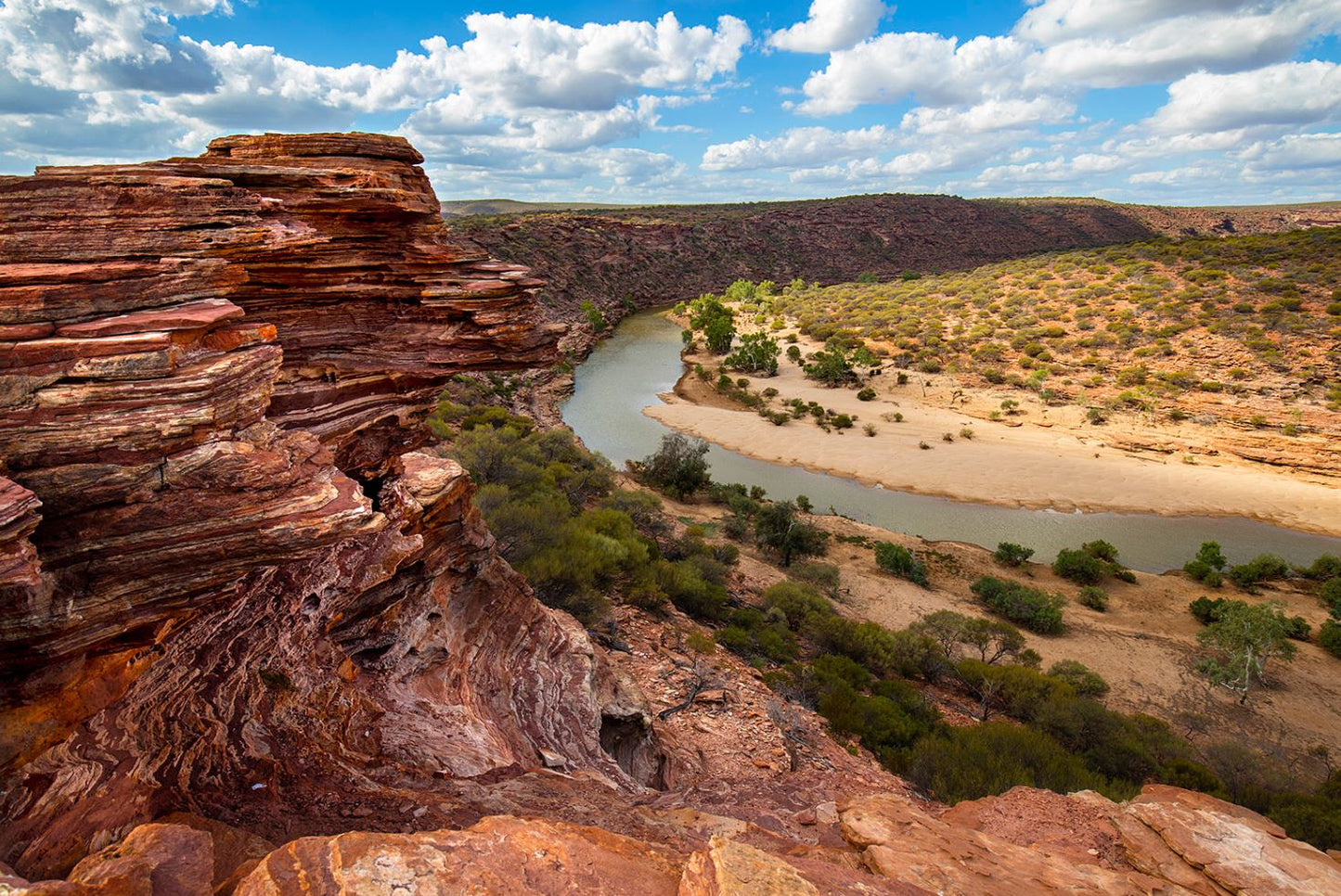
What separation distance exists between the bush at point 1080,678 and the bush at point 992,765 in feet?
17.0

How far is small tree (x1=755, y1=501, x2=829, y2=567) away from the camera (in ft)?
82.6

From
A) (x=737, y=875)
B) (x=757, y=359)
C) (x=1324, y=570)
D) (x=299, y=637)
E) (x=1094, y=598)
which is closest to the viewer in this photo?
(x=737, y=875)

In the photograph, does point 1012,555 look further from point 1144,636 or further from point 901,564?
point 1144,636

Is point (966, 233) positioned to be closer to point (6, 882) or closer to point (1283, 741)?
point (1283, 741)

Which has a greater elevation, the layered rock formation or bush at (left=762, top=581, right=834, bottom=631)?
the layered rock formation

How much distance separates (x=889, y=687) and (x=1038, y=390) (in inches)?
1412

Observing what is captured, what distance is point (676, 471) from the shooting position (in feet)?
104

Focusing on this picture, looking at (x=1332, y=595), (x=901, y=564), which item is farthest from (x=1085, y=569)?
(x=1332, y=595)

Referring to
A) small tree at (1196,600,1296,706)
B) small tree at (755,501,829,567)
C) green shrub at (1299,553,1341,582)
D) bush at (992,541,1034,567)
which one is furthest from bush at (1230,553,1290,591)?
small tree at (755,501,829,567)

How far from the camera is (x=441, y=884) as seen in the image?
4.38 meters

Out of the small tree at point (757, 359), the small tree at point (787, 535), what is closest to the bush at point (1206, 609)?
the small tree at point (787, 535)

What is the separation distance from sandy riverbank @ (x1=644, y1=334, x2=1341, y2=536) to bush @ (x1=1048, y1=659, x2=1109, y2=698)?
14.5m

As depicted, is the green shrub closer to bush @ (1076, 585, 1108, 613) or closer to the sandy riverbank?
the sandy riverbank

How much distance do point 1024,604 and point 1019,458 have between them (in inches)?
628
